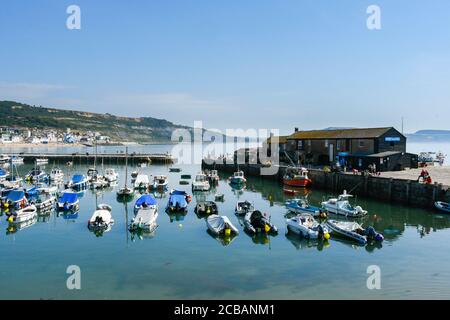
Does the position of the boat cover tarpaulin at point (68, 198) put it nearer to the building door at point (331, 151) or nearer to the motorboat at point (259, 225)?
the motorboat at point (259, 225)

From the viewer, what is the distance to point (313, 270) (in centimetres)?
2564

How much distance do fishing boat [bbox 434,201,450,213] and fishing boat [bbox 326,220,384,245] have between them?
13638 mm

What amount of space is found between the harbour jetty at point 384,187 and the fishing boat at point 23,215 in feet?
124

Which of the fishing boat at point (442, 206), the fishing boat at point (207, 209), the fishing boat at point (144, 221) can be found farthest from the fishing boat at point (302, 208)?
the fishing boat at point (144, 221)

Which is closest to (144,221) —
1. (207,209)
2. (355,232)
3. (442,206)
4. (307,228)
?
(207,209)

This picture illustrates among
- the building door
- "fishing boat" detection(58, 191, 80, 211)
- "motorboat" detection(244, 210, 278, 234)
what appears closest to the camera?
"motorboat" detection(244, 210, 278, 234)

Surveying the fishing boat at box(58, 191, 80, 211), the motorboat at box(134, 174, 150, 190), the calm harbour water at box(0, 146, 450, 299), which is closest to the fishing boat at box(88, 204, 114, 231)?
the calm harbour water at box(0, 146, 450, 299)

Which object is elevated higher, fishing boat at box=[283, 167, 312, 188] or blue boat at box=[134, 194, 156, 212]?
fishing boat at box=[283, 167, 312, 188]

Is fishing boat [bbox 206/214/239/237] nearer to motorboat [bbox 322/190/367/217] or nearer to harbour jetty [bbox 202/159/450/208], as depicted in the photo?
motorboat [bbox 322/190/367/217]

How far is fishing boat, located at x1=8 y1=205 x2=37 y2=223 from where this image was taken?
126 ft

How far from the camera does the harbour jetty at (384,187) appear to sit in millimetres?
44344

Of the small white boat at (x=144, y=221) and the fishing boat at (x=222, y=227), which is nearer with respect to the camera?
the fishing boat at (x=222, y=227)
